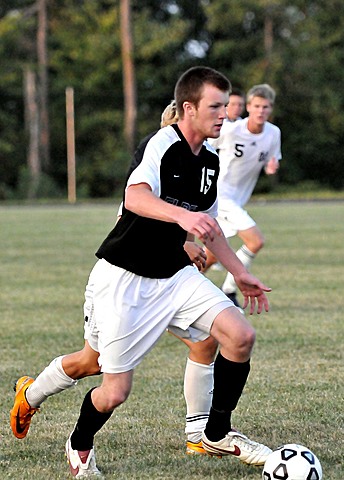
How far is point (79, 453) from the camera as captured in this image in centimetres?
434

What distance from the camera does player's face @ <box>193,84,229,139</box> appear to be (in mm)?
4238

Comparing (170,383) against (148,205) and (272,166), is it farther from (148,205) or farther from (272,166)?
(272,166)

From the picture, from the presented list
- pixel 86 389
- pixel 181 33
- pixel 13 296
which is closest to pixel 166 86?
pixel 181 33

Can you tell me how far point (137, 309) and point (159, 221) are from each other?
0.40 m

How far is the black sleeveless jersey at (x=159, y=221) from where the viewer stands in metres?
4.27

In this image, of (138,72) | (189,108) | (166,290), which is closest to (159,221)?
(166,290)

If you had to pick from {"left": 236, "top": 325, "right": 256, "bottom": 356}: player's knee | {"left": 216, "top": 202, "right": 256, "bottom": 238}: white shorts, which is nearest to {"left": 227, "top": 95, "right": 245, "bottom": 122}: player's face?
{"left": 216, "top": 202, "right": 256, "bottom": 238}: white shorts

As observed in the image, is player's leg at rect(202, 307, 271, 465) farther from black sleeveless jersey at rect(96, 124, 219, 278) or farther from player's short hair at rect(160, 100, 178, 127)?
player's short hair at rect(160, 100, 178, 127)

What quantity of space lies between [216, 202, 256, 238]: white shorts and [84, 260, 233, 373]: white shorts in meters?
5.51

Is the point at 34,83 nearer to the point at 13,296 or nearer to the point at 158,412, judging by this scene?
the point at 13,296

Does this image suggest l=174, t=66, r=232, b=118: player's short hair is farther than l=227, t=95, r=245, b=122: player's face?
No

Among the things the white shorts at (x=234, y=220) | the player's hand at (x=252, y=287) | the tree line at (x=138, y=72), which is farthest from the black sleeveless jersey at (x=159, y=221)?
the tree line at (x=138, y=72)

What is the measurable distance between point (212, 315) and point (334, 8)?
152 feet

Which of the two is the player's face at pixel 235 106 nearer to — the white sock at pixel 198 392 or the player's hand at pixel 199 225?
the white sock at pixel 198 392
